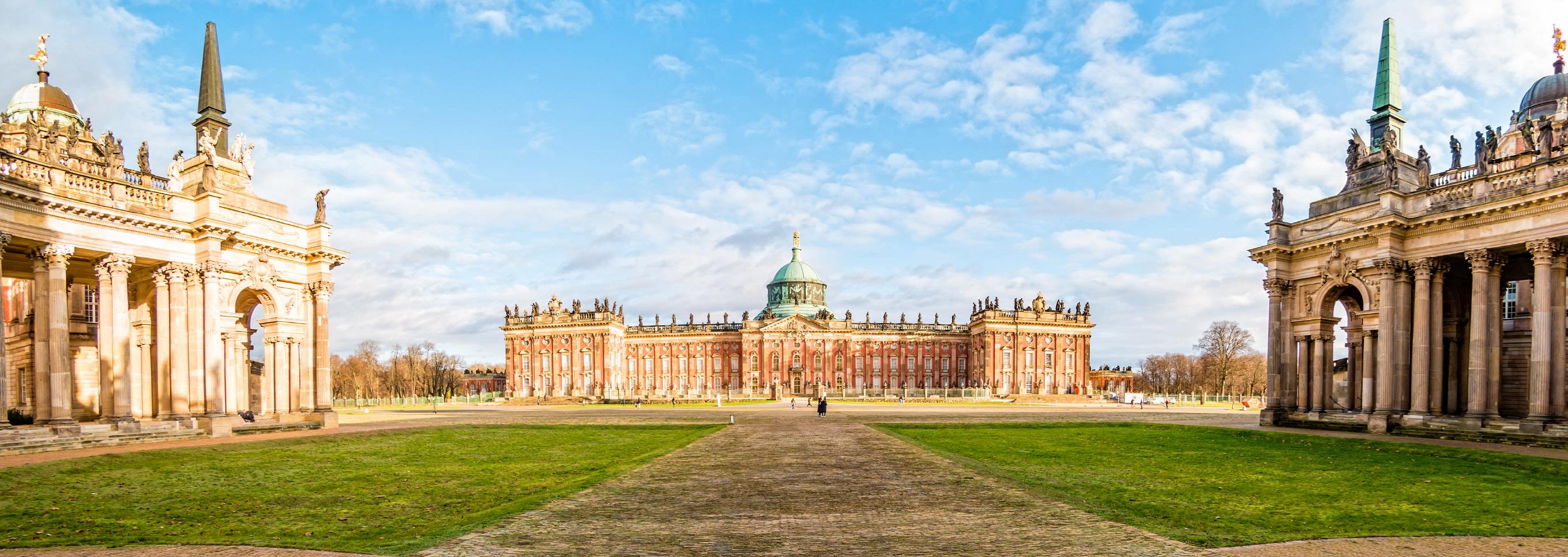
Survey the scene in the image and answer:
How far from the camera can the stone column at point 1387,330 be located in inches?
1174

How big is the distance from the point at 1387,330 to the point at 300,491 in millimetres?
34549

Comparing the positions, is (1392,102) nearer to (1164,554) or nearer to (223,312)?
(1164,554)

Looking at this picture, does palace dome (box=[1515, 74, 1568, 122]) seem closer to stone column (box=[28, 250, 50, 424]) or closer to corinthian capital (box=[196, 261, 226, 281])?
corinthian capital (box=[196, 261, 226, 281])

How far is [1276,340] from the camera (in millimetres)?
35188

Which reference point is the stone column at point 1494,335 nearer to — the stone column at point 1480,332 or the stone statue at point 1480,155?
the stone column at point 1480,332

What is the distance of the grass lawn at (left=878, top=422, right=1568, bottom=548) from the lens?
11.4 m

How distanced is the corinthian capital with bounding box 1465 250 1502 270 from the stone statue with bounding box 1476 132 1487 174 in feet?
9.14

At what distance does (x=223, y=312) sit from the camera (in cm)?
3188

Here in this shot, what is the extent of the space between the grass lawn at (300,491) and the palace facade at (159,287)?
608cm

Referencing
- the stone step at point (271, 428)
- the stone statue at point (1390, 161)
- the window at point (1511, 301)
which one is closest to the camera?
the stone statue at point (1390, 161)

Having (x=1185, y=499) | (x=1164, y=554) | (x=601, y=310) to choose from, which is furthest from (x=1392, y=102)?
(x=601, y=310)

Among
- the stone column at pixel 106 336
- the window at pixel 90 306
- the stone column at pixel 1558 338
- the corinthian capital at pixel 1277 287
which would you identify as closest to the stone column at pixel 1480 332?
the stone column at pixel 1558 338

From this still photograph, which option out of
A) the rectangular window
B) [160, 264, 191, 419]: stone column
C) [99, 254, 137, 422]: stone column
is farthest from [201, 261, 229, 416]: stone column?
the rectangular window

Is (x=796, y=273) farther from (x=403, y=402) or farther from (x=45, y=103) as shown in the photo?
(x=45, y=103)
